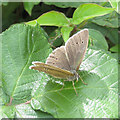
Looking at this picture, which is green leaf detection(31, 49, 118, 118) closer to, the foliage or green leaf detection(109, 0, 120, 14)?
the foliage

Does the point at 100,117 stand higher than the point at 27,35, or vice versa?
the point at 27,35

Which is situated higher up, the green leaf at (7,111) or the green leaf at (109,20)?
the green leaf at (109,20)

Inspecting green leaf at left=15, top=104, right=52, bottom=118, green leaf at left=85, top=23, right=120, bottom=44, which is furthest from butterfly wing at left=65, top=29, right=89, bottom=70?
green leaf at left=85, top=23, right=120, bottom=44

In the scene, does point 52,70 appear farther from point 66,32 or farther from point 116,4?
point 116,4

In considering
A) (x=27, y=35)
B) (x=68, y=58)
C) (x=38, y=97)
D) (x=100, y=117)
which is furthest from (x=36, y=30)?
(x=100, y=117)

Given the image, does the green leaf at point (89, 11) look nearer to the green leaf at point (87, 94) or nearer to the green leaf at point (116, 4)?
the green leaf at point (116, 4)

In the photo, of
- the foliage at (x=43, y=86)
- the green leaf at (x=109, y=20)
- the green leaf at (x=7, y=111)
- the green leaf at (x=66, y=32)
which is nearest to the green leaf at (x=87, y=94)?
the foliage at (x=43, y=86)

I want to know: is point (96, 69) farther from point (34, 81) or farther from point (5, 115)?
point (5, 115)
